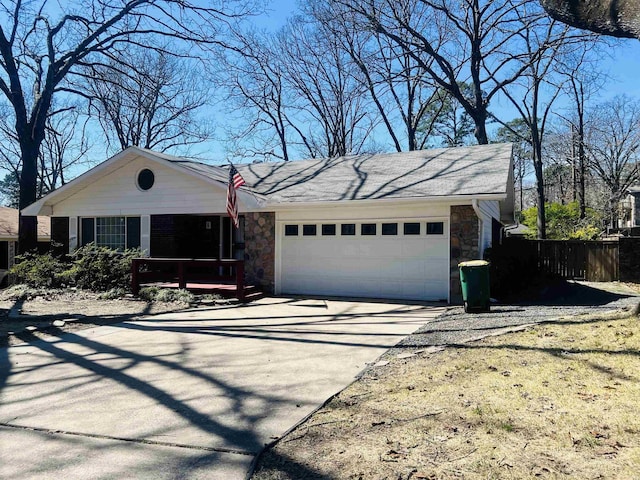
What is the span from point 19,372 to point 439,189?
9251 millimetres

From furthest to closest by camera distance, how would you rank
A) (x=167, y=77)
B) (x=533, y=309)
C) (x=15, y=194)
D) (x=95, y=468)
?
(x=15, y=194)
(x=167, y=77)
(x=533, y=309)
(x=95, y=468)

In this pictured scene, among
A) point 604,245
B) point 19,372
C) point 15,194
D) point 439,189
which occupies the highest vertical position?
point 15,194

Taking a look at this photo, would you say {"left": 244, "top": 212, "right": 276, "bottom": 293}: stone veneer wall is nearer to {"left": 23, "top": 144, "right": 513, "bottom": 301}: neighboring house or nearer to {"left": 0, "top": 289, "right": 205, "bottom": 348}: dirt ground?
{"left": 23, "top": 144, "right": 513, "bottom": 301}: neighboring house

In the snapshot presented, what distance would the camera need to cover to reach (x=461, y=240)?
36.9 feet

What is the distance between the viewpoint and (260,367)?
5.68 metres

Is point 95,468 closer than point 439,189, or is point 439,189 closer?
point 95,468

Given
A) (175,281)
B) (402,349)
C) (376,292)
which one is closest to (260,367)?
(402,349)

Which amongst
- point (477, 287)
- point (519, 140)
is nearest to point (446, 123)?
point (519, 140)

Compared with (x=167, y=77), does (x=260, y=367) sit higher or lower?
lower

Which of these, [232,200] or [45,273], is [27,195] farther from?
[232,200]

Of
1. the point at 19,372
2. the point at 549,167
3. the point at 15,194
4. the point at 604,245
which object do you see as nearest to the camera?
the point at 19,372

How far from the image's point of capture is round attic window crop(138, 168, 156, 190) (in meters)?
14.7

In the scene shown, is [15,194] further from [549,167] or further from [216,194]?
[549,167]

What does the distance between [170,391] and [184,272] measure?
328 inches
